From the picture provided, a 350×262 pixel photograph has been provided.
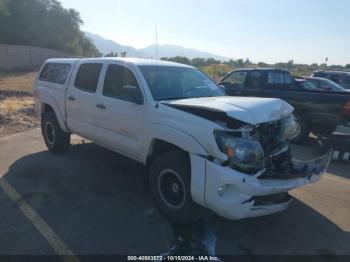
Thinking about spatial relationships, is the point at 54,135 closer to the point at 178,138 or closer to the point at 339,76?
the point at 178,138

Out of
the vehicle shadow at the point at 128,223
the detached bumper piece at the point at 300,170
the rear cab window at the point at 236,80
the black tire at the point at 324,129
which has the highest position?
the rear cab window at the point at 236,80

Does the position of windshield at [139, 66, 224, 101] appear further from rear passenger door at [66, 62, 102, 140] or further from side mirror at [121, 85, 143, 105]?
rear passenger door at [66, 62, 102, 140]

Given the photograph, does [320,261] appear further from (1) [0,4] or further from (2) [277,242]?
(1) [0,4]

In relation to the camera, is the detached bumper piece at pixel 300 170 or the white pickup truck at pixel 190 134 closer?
the white pickup truck at pixel 190 134

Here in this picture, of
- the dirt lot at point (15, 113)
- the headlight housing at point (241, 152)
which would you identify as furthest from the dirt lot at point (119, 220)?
the dirt lot at point (15, 113)

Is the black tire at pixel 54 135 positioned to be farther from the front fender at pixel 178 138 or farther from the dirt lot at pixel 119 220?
the front fender at pixel 178 138

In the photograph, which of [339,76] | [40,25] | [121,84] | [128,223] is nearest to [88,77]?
[121,84]

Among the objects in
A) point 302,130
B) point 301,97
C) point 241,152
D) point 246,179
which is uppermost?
point 301,97

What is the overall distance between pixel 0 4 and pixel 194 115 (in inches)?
1951

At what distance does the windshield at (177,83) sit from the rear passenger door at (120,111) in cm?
22

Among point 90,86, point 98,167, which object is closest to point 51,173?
point 98,167

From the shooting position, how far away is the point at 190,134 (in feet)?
12.4

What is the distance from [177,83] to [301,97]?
4573 millimetres

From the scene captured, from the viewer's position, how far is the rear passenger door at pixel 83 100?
551cm
